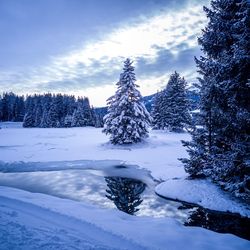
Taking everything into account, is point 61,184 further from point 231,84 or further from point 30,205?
point 231,84

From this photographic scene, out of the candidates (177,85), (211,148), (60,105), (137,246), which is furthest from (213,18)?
(60,105)

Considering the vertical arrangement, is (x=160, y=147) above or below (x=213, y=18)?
below

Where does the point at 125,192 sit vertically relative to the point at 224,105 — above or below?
below

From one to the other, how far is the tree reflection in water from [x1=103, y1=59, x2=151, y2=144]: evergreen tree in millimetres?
11513

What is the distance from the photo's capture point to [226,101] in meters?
10.9

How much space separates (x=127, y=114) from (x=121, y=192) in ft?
50.7

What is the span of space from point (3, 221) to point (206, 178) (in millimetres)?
9866

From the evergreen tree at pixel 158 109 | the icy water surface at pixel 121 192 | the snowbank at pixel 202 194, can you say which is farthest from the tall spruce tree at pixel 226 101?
the evergreen tree at pixel 158 109

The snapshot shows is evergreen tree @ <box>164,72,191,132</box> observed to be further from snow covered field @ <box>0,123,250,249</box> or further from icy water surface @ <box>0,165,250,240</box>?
snow covered field @ <box>0,123,250,249</box>

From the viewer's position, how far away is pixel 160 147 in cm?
2609

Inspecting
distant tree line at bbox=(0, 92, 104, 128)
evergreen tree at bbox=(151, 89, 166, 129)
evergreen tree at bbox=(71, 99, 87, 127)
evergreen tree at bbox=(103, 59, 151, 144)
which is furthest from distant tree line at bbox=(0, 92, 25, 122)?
evergreen tree at bbox=(103, 59, 151, 144)

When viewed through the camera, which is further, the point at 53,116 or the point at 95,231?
the point at 53,116

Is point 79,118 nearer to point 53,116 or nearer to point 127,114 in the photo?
point 53,116

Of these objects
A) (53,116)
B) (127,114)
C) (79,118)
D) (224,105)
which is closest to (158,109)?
(127,114)
